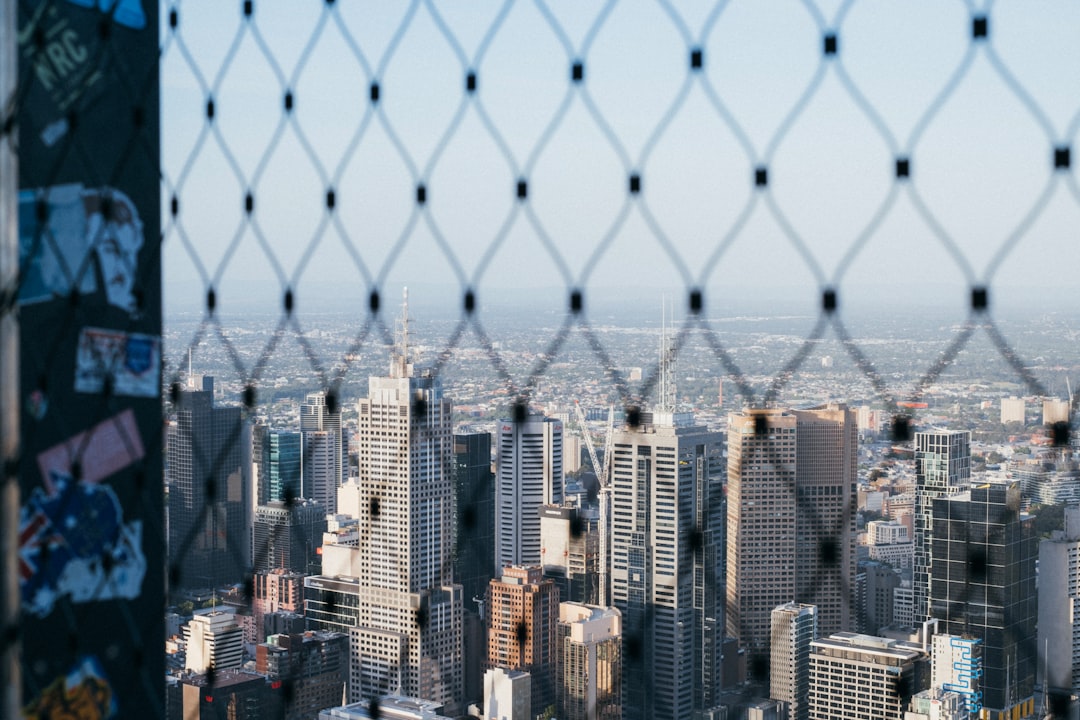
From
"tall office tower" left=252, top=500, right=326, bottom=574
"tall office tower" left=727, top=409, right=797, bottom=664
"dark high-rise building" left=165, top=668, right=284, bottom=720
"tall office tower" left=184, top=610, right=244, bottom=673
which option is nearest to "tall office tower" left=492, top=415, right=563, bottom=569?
"tall office tower" left=727, top=409, right=797, bottom=664

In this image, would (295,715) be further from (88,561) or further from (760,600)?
(88,561)

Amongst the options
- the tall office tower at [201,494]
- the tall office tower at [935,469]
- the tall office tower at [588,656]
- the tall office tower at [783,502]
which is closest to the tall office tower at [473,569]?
the tall office tower at [588,656]

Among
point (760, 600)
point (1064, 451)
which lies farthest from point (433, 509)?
point (1064, 451)

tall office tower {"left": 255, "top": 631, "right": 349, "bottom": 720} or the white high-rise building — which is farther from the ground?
the white high-rise building

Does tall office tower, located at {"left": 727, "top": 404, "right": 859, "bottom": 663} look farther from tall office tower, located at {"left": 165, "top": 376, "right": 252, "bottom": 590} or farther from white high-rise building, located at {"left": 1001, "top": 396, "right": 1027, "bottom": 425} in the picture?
tall office tower, located at {"left": 165, "top": 376, "right": 252, "bottom": 590}

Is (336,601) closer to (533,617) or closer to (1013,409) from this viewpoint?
(533,617)
